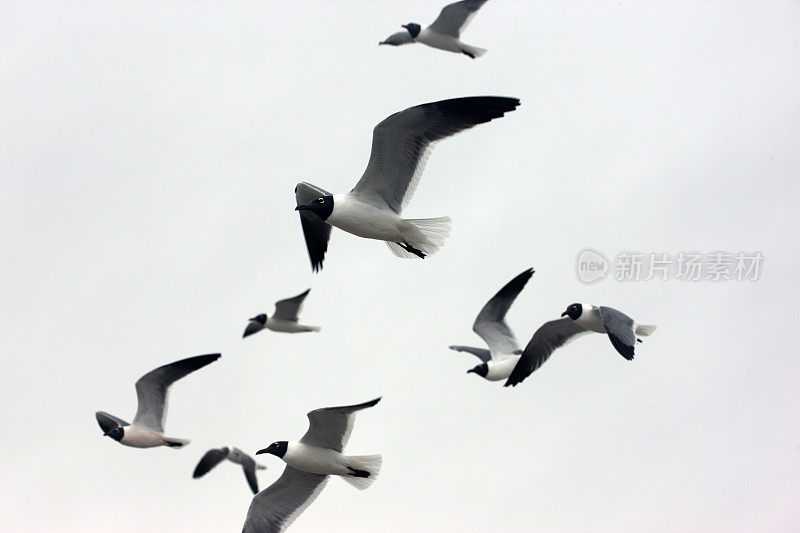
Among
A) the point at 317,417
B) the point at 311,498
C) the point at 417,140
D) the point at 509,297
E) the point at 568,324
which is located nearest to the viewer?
the point at 417,140

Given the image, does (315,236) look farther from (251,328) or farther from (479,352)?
(251,328)

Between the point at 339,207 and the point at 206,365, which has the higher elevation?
the point at 339,207

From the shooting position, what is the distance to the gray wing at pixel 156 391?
14148 mm

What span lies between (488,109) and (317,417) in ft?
12.7

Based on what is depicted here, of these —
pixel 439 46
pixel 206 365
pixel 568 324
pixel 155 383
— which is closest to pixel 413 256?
pixel 568 324

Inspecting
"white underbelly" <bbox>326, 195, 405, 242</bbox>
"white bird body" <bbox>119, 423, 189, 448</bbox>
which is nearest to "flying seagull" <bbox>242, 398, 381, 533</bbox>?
"white underbelly" <bbox>326, 195, 405, 242</bbox>

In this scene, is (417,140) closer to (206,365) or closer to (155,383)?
(206,365)

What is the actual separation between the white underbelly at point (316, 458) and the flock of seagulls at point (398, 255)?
0.01 metres

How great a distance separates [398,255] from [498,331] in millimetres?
5531

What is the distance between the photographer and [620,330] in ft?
38.1

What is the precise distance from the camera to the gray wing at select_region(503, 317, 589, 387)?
1353cm

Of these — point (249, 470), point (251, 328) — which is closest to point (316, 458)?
point (249, 470)

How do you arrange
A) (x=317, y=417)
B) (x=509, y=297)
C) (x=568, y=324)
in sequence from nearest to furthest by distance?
(x=317, y=417)
(x=568, y=324)
(x=509, y=297)

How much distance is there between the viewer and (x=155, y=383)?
14328mm
